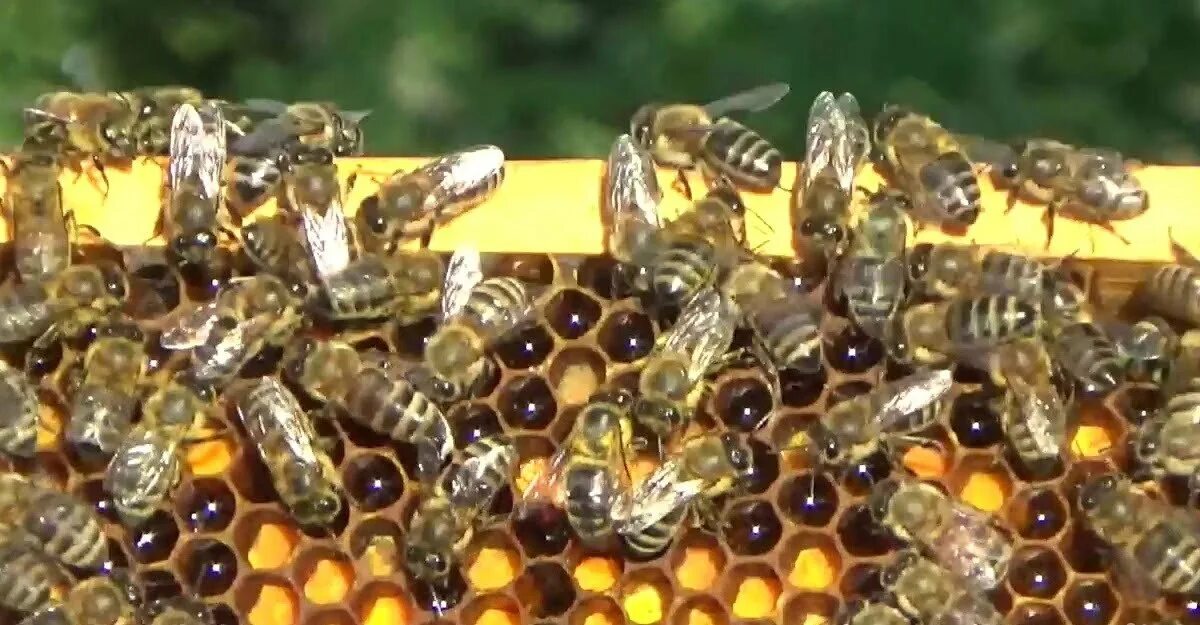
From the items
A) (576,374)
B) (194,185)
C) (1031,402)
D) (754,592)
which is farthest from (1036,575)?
(194,185)

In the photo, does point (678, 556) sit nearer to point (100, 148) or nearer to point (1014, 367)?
point (1014, 367)

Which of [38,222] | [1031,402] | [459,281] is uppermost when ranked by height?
[38,222]

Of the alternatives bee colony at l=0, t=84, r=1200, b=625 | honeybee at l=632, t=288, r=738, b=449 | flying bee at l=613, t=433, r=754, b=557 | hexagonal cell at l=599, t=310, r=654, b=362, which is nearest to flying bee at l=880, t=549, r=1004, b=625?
bee colony at l=0, t=84, r=1200, b=625

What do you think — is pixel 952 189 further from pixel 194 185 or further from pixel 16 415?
pixel 16 415

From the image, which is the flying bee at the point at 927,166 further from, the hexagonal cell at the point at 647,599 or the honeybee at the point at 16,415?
the honeybee at the point at 16,415

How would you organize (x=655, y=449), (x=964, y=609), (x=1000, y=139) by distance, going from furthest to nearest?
(x=1000, y=139), (x=655, y=449), (x=964, y=609)

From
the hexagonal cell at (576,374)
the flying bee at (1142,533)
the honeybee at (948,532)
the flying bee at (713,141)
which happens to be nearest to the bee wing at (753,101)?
the flying bee at (713,141)

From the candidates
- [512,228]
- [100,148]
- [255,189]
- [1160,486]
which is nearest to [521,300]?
[512,228]
